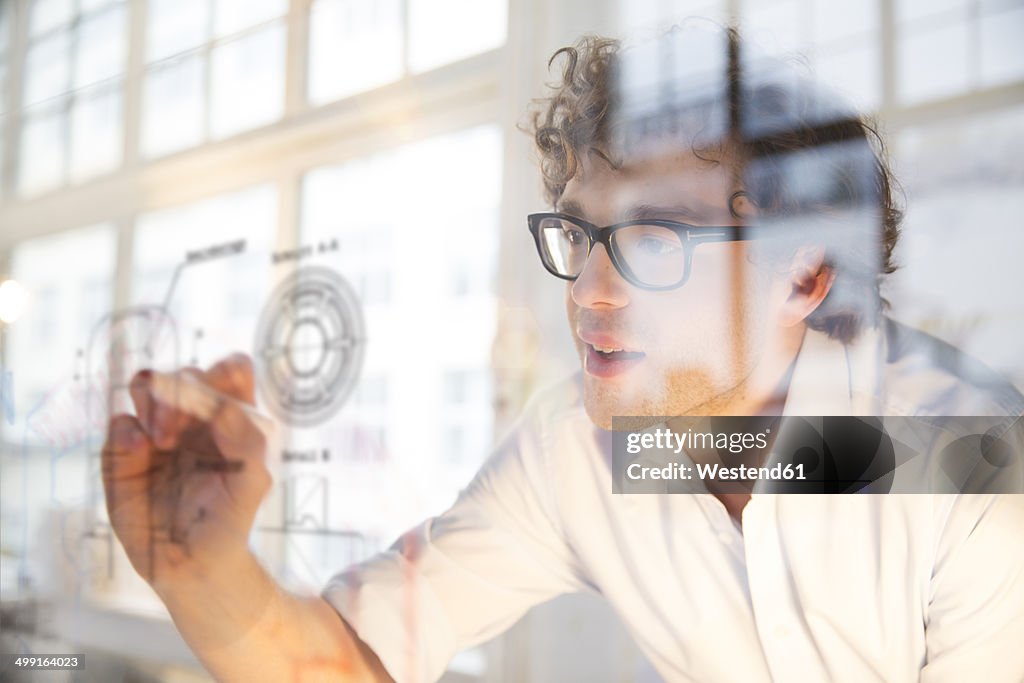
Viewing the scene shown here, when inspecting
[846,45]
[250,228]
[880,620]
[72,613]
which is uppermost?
[846,45]

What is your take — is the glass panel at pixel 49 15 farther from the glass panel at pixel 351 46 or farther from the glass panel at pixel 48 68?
the glass panel at pixel 351 46

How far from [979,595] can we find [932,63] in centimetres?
60

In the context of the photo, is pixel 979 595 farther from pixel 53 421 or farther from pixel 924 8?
pixel 53 421

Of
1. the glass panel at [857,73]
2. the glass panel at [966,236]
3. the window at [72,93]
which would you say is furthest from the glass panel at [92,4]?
the glass panel at [966,236]

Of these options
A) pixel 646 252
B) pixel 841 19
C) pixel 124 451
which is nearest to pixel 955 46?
pixel 841 19

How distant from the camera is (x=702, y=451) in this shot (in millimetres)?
1047

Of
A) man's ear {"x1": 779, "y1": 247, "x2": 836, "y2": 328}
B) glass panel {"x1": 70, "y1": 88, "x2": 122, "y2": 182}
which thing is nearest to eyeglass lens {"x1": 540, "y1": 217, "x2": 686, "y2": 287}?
man's ear {"x1": 779, "y1": 247, "x2": 836, "y2": 328}

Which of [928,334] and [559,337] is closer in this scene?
[928,334]

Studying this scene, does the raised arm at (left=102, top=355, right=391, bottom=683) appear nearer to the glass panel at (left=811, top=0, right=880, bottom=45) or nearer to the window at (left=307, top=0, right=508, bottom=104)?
the window at (left=307, top=0, right=508, bottom=104)

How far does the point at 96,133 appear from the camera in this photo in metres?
1.55

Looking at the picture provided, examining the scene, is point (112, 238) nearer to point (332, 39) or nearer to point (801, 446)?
point (332, 39)

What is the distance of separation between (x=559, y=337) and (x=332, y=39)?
2.13 ft

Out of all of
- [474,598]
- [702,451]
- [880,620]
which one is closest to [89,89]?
[474,598]

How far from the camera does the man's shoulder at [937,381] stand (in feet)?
3.05
